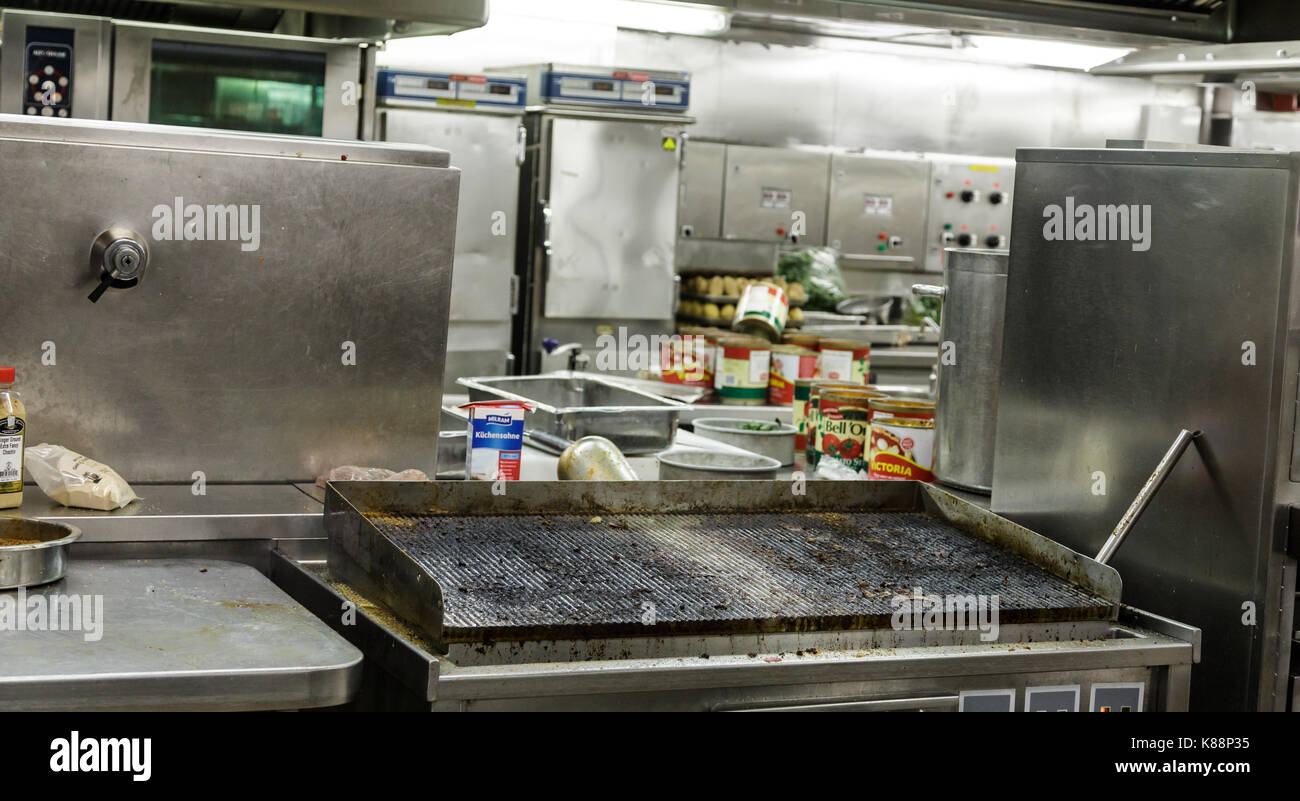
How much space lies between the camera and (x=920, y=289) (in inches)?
122

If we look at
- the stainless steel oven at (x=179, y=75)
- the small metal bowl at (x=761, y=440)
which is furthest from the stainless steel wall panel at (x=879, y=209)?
the small metal bowl at (x=761, y=440)

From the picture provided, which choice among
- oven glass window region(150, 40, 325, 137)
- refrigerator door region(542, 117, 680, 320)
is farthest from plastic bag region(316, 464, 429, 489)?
refrigerator door region(542, 117, 680, 320)

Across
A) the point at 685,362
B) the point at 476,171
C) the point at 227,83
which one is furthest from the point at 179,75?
the point at 685,362

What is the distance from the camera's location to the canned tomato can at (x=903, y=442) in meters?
2.69

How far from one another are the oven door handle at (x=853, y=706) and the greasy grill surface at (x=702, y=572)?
3.8 inches

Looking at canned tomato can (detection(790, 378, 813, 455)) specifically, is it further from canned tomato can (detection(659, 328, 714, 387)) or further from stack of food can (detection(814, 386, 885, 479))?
canned tomato can (detection(659, 328, 714, 387))

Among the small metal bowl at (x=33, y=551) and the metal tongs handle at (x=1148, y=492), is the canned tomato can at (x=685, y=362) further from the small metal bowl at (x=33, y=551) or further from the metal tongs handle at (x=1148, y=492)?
the small metal bowl at (x=33, y=551)

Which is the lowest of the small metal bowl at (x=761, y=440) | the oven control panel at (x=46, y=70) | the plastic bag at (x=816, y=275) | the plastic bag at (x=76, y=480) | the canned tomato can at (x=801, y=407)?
the plastic bag at (x=76, y=480)

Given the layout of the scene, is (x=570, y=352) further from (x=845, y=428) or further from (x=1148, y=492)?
(x=1148, y=492)

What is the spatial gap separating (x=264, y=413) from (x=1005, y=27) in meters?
3.36

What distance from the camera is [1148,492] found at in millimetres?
2045

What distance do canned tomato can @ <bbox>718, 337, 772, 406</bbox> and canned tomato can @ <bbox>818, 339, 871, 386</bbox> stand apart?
17cm
